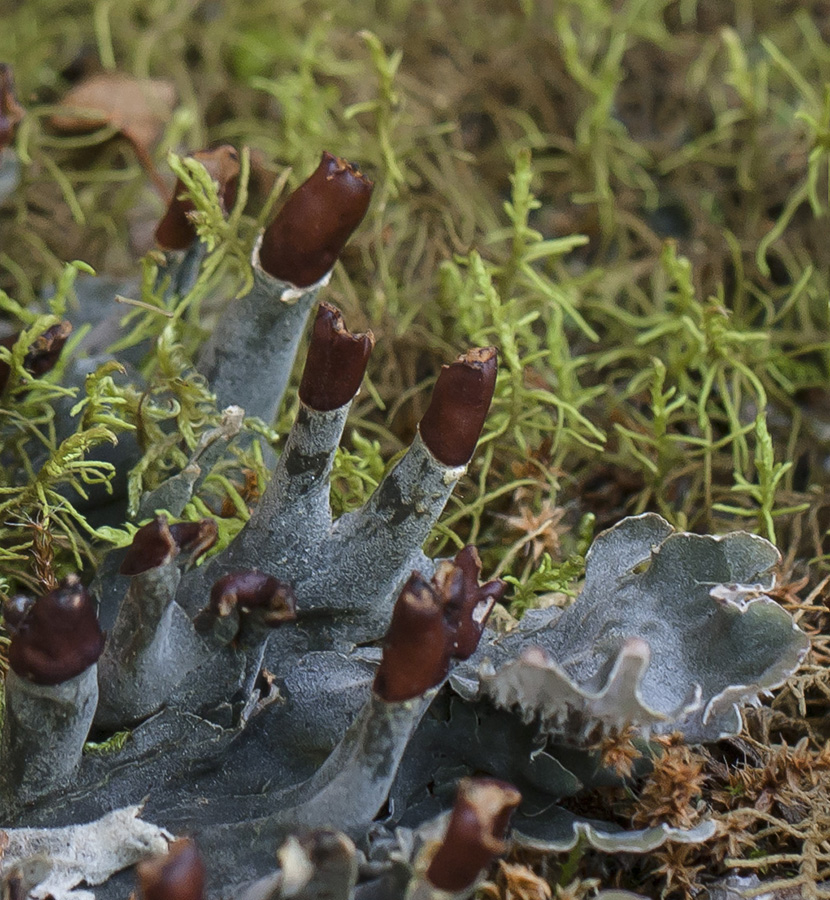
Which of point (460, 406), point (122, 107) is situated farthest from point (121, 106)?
point (460, 406)

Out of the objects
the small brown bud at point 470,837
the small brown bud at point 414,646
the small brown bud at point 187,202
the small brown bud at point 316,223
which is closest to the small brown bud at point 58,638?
the small brown bud at point 414,646

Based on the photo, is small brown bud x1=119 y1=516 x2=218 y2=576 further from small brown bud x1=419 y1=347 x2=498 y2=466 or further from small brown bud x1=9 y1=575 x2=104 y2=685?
small brown bud x1=419 y1=347 x2=498 y2=466

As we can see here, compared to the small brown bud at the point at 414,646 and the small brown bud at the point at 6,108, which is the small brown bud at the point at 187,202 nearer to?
the small brown bud at the point at 6,108

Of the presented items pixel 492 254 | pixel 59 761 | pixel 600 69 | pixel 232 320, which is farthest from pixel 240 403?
pixel 600 69

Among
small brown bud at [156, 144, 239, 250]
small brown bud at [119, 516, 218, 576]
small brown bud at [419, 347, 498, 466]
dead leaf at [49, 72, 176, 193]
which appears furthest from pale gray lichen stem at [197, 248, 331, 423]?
dead leaf at [49, 72, 176, 193]

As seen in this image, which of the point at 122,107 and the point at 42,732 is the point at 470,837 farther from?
the point at 122,107
